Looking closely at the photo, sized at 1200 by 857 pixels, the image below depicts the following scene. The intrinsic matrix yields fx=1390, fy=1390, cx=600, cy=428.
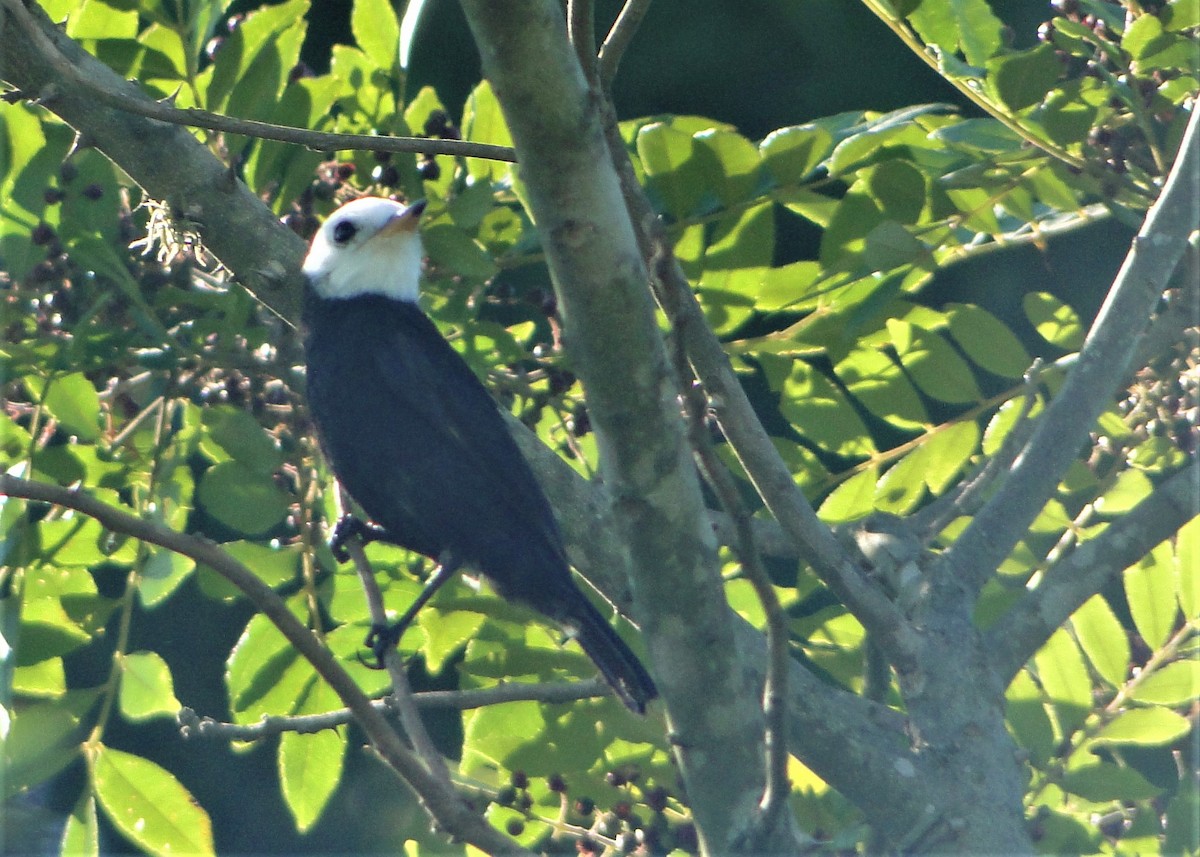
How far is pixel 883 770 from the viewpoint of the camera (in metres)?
1.98

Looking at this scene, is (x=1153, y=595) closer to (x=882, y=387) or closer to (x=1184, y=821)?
(x=1184, y=821)

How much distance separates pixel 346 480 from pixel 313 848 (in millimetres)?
1437

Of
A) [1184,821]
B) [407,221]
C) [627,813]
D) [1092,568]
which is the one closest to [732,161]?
[407,221]

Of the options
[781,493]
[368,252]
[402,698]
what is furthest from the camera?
[368,252]

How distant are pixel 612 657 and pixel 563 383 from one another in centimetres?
45

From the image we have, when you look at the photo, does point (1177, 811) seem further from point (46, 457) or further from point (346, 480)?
point (46, 457)

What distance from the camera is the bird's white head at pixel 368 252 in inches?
94.6

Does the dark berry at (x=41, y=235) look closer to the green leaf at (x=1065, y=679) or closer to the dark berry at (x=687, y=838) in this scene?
the dark berry at (x=687, y=838)

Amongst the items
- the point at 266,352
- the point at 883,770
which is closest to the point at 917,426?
the point at 883,770

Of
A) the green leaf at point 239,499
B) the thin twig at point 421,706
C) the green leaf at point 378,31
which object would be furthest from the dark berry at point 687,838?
the green leaf at point 378,31

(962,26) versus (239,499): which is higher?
(962,26)

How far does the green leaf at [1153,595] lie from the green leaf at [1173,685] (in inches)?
1.9

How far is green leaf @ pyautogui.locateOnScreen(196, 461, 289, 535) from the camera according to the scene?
7.27ft

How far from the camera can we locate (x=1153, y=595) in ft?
7.23
